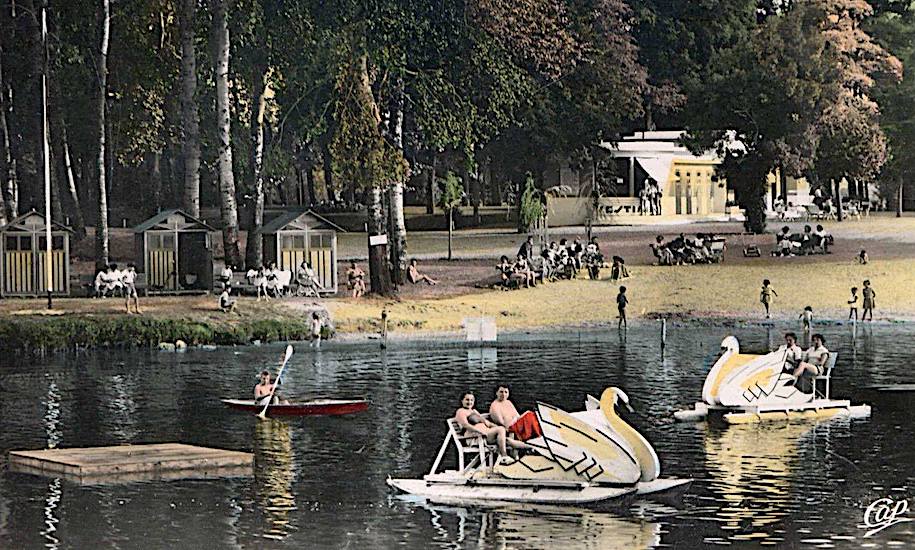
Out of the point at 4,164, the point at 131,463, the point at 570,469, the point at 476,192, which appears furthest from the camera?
the point at 476,192

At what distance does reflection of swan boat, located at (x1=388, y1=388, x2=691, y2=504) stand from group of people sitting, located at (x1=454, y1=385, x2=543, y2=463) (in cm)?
10

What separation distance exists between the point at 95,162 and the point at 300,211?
8.78 ft

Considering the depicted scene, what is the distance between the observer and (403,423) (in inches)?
749

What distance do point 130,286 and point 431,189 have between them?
405 cm

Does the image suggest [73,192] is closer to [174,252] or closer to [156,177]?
[156,177]

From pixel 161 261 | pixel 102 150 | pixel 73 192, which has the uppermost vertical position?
pixel 102 150

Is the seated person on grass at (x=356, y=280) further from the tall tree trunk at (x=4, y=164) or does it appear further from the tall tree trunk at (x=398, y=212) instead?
the tall tree trunk at (x=4, y=164)

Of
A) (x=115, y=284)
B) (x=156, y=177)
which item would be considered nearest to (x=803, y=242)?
(x=156, y=177)

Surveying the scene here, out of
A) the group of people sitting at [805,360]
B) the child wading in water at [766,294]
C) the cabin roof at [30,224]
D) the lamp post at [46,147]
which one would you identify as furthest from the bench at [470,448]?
the child wading in water at [766,294]

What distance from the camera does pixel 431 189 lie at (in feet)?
84.6

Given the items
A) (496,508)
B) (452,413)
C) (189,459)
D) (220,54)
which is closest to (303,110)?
(220,54)

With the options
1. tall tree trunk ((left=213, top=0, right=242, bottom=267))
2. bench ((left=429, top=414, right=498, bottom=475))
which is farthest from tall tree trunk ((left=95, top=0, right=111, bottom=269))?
bench ((left=429, top=414, right=498, bottom=475))

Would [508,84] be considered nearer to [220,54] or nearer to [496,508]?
[220,54]

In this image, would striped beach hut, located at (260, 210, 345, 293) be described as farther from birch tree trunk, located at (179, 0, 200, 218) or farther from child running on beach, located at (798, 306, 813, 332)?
child running on beach, located at (798, 306, 813, 332)
